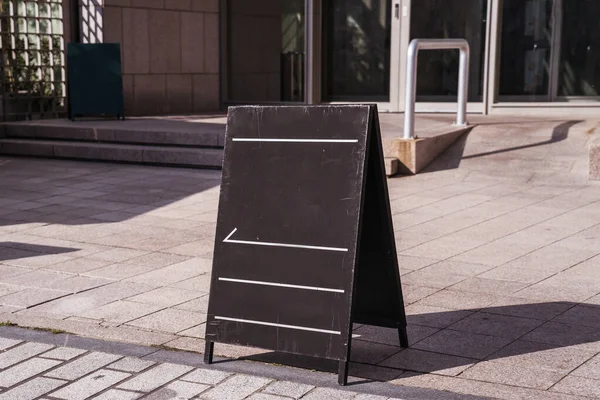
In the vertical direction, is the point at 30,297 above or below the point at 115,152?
below

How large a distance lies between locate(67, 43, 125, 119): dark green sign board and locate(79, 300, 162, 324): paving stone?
8.05 meters

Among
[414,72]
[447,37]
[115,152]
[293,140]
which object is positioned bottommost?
[115,152]

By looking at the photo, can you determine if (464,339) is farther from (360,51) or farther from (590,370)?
(360,51)

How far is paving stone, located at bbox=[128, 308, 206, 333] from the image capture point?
4840 mm

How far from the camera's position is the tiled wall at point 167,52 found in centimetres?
1373

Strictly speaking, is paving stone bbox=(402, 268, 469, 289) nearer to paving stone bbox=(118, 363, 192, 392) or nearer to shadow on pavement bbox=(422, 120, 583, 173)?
paving stone bbox=(118, 363, 192, 392)

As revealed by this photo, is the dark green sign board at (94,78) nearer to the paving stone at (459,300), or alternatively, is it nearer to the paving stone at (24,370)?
the paving stone at (459,300)

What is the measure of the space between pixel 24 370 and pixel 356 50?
35.9 ft

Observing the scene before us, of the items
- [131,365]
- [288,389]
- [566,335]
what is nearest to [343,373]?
[288,389]

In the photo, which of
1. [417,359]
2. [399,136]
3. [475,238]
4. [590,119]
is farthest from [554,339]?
[590,119]

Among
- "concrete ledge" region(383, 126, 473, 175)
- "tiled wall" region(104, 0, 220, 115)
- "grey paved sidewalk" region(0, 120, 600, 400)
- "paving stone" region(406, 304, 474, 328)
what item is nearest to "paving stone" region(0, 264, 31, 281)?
"grey paved sidewalk" region(0, 120, 600, 400)

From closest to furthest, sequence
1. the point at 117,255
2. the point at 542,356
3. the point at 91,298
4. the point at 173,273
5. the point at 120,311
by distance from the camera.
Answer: the point at 542,356, the point at 120,311, the point at 91,298, the point at 173,273, the point at 117,255

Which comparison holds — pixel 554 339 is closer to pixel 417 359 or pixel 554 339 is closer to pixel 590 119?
pixel 417 359

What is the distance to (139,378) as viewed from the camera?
4094 millimetres
